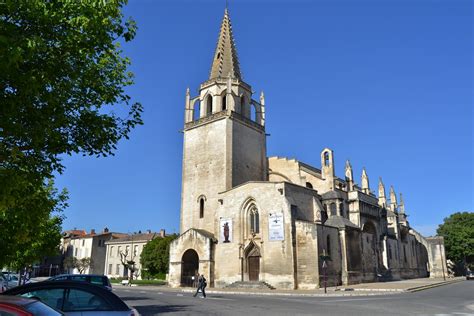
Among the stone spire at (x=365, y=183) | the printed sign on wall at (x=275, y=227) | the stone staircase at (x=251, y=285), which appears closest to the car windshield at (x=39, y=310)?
the stone staircase at (x=251, y=285)

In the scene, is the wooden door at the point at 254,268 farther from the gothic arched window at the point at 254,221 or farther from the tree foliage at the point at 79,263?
the tree foliage at the point at 79,263

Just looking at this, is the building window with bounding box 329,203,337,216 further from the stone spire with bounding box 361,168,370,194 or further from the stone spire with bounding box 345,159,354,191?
the stone spire with bounding box 361,168,370,194

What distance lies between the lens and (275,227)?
33.3 m

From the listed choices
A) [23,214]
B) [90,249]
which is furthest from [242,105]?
[90,249]

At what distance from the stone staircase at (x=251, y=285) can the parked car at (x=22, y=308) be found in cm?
2792

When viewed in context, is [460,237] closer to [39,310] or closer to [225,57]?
[225,57]

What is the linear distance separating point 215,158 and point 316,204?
1058 centimetres

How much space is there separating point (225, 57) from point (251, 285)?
24.5 meters

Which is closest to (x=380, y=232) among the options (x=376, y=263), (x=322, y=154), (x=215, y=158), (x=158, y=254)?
(x=376, y=263)

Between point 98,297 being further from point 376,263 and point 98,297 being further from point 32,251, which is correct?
point 376,263

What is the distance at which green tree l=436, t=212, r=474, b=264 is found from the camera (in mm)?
62000

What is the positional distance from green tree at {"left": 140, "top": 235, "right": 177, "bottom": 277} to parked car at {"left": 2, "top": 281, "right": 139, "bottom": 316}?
48.0 m

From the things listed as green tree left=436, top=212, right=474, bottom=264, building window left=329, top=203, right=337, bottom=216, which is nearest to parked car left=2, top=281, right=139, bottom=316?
building window left=329, top=203, right=337, bottom=216

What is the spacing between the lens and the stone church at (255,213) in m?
32.8
